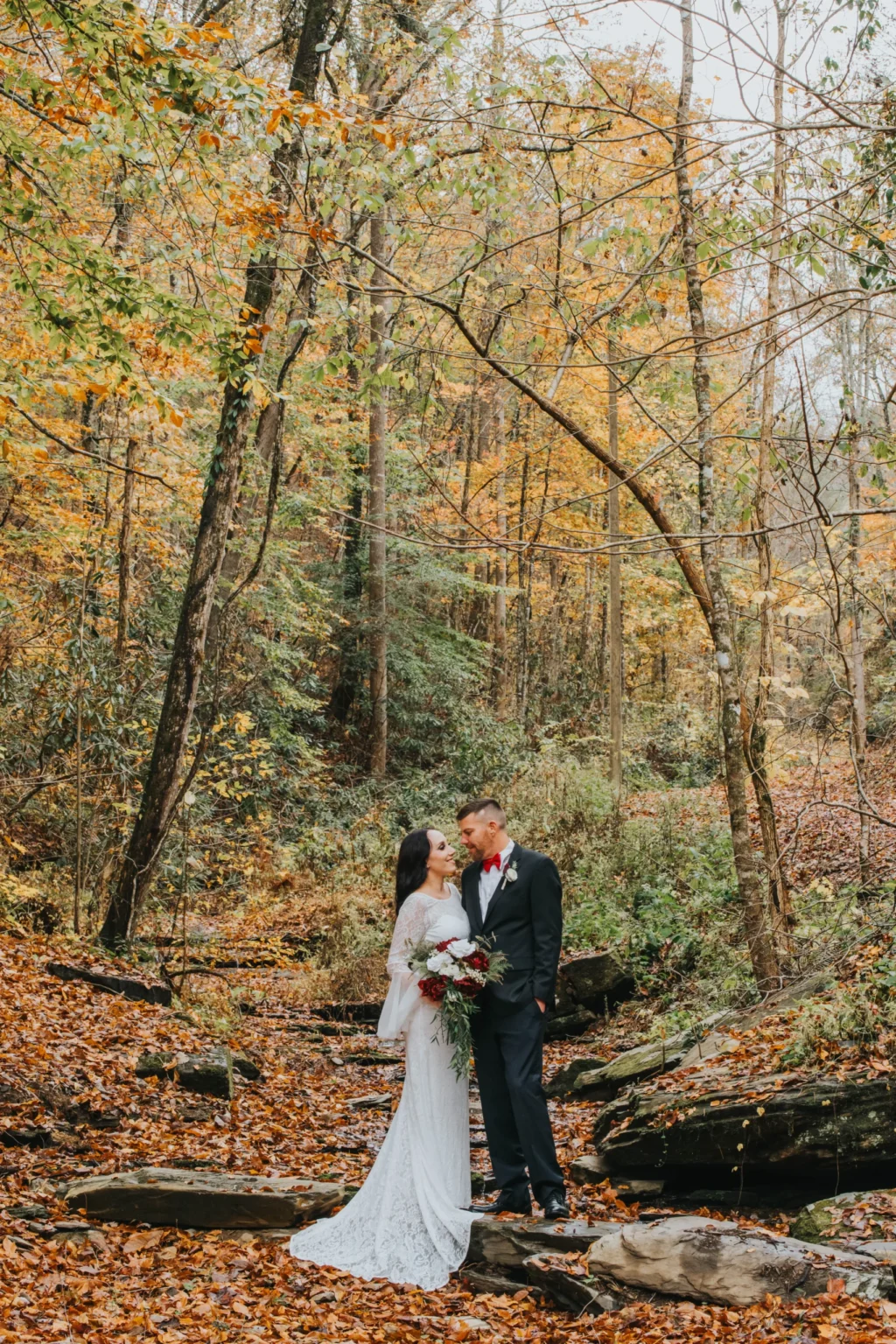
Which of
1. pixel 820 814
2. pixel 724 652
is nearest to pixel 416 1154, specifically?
pixel 724 652

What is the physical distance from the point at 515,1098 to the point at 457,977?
2.11 ft

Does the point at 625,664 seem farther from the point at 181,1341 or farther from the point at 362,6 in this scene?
the point at 181,1341

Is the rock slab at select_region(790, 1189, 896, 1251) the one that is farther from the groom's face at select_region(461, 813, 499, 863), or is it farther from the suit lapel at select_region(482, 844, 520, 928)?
the groom's face at select_region(461, 813, 499, 863)

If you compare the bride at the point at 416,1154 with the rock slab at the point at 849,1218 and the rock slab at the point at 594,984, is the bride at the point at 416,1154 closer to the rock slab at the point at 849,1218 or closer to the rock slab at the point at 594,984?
the rock slab at the point at 849,1218

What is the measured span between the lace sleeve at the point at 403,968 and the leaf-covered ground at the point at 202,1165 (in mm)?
Answer: 1171

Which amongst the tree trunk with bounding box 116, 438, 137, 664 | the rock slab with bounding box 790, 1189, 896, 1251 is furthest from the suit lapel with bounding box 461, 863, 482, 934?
the tree trunk with bounding box 116, 438, 137, 664

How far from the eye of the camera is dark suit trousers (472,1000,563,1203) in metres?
5.11

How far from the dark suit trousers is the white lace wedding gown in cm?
16

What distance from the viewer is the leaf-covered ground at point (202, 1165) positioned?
4.18m

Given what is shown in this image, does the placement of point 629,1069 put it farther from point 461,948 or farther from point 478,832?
point 478,832

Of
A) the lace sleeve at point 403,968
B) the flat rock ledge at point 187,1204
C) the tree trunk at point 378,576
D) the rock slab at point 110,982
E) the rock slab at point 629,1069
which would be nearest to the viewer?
the flat rock ledge at point 187,1204

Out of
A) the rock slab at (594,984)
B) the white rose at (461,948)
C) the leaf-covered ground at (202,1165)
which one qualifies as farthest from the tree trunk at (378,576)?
the white rose at (461,948)

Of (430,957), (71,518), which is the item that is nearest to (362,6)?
(71,518)

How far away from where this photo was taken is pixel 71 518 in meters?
13.7
